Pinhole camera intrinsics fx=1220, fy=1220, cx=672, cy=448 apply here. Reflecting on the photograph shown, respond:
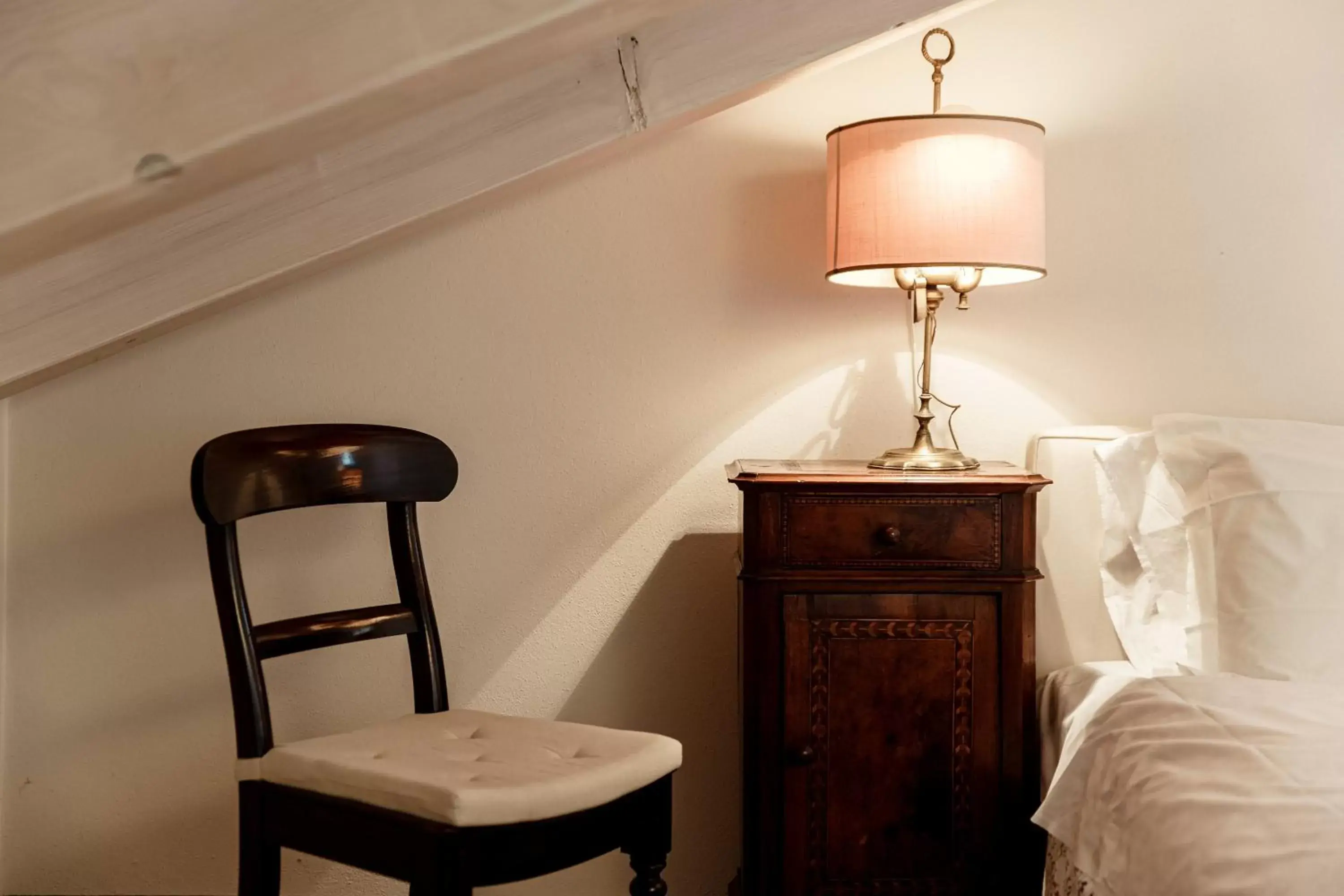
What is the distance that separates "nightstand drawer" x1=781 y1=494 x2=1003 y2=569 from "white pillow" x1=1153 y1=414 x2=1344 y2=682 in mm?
360

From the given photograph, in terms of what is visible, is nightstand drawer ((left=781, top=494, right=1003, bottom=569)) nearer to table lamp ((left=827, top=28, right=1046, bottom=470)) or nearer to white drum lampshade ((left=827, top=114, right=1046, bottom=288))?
table lamp ((left=827, top=28, right=1046, bottom=470))

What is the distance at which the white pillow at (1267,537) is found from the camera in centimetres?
172

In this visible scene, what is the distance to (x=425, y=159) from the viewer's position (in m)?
1.73

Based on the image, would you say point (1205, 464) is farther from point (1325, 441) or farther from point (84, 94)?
point (84, 94)

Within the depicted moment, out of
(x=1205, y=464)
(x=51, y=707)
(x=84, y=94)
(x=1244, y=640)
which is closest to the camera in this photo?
(x=84, y=94)

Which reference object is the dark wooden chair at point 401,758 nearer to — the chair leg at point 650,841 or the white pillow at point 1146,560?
the chair leg at point 650,841

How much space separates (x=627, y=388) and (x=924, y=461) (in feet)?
1.84

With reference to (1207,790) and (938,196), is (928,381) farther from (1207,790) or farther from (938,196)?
(1207,790)

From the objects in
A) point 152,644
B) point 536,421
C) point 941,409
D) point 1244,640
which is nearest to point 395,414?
point 536,421

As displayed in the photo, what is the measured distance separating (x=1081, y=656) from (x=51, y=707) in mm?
1791

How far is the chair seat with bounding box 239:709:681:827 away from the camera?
1378 mm

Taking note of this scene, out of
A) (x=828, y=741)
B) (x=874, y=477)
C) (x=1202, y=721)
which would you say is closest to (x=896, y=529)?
(x=874, y=477)

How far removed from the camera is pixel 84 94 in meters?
1.08

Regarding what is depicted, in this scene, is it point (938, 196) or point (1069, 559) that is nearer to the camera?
point (938, 196)
